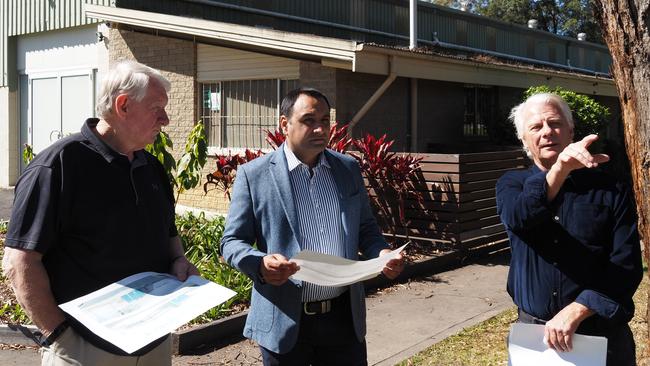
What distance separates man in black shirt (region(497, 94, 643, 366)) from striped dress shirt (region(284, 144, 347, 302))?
0.79 metres

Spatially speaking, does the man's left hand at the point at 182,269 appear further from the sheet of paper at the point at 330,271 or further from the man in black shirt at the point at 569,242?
the man in black shirt at the point at 569,242

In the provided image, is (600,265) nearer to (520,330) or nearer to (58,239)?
(520,330)

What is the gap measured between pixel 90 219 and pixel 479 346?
4009mm

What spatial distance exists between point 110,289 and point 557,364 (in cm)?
179

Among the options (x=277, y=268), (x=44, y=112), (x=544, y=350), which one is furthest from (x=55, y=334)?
(x=44, y=112)

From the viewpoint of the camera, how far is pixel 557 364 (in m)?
2.71

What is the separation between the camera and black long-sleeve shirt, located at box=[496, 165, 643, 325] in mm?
2686

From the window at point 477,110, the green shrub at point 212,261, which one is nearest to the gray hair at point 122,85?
the green shrub at point 212,261

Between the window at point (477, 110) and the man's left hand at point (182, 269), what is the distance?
1276 cm

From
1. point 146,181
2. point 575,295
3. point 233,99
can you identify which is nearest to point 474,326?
point 575,295

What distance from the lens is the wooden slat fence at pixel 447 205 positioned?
9016mm

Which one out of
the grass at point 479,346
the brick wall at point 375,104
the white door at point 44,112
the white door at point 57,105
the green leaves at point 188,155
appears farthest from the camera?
the white door at point 44,112

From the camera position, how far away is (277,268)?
276 centimetres

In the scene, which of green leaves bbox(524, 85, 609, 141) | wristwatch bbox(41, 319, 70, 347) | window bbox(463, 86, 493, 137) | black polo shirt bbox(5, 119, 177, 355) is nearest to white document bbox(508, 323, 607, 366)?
black polo shirt bbox(5, 119, 177, 355)
